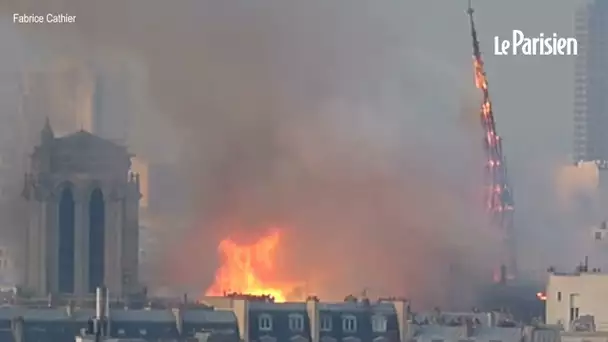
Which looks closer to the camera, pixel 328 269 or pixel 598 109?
pixel 328 269

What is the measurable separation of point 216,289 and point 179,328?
552 cm

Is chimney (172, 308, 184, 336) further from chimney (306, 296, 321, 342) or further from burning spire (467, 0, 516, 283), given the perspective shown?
burning spire (467, 0, 516, 283)

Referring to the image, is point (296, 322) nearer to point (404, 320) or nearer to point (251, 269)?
point (404, 320)

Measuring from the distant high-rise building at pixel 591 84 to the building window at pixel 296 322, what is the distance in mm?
9005

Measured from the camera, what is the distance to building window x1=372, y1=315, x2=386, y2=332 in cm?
3278

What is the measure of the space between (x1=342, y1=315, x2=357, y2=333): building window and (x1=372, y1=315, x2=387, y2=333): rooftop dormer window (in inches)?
8.2

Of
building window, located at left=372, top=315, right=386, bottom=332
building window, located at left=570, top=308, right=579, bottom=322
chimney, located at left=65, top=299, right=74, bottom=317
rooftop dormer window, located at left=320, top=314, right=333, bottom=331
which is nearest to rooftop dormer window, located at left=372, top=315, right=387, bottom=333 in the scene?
building window, located at left=372, top=315, right=386, bottom=332

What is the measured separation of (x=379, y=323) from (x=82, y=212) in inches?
245

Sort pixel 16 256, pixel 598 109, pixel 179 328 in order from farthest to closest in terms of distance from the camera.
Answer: pixel 598 109 < pixel 16 256 < pixel 179 328

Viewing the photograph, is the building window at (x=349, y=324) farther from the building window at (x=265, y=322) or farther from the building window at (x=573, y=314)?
the building window at (x=573, y=314)

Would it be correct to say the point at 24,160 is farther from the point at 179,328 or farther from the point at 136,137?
the point at 179,328

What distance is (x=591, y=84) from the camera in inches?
1716

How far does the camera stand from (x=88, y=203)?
37.8 metres

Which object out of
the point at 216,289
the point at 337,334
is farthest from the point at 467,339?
the point at 216,289
